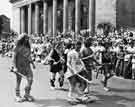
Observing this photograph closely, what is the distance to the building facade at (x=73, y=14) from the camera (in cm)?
2900

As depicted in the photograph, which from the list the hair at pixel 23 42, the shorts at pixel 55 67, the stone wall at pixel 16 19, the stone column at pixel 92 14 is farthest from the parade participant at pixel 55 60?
the stone wall at pixel 16 19

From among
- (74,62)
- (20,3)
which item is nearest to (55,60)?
(74,62)

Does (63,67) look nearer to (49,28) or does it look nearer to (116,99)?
(116,99)

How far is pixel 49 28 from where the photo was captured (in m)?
46.4

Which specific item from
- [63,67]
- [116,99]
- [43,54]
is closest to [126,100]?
[116,99]

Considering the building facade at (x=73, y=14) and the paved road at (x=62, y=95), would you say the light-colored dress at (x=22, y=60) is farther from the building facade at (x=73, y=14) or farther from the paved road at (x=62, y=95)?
the building facade at (x=73, y=14)

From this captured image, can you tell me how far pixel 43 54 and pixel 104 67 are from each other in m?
12.3

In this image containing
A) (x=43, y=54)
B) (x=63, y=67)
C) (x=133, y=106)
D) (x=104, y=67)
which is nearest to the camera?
(x=133, y=106)

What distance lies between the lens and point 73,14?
134 ft

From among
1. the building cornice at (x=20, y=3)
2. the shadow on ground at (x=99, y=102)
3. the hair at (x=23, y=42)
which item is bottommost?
the shadow on ground at (x=99, y=102)

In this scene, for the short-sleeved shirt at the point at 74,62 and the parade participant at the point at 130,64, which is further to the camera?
the parade participant at the point at 130,64

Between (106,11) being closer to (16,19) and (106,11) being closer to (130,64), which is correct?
(130,64)

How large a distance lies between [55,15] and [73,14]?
3036 millimetres

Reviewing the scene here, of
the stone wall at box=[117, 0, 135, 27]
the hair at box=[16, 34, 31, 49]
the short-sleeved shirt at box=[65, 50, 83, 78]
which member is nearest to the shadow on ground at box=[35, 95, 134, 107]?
the short-sleeved shirt at box=[65, 50, 83, 78]
